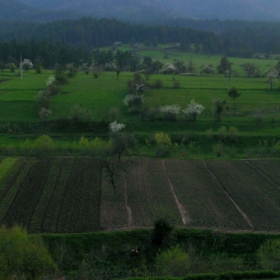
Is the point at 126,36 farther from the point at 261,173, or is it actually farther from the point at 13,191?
the point at 13,191

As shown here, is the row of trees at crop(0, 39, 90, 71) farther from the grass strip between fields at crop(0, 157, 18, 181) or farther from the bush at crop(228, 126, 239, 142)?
the grass strip between fields at crop(0, 157, 18, 181)

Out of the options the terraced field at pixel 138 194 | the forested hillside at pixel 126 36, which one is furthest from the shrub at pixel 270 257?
the forested hillside at pixel 126 36

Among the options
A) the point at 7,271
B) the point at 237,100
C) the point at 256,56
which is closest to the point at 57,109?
the point at 237,100

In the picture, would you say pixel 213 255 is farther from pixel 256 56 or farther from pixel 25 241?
pixel 256 56

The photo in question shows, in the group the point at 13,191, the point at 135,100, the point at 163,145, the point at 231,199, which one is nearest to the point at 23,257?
the point at 13,191

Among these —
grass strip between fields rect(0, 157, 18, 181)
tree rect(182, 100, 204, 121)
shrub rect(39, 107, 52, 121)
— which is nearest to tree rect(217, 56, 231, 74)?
tree rect(182, 100, 204, 121)

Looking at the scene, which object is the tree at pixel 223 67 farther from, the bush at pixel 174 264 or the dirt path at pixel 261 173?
the bush at pixel 174 264
